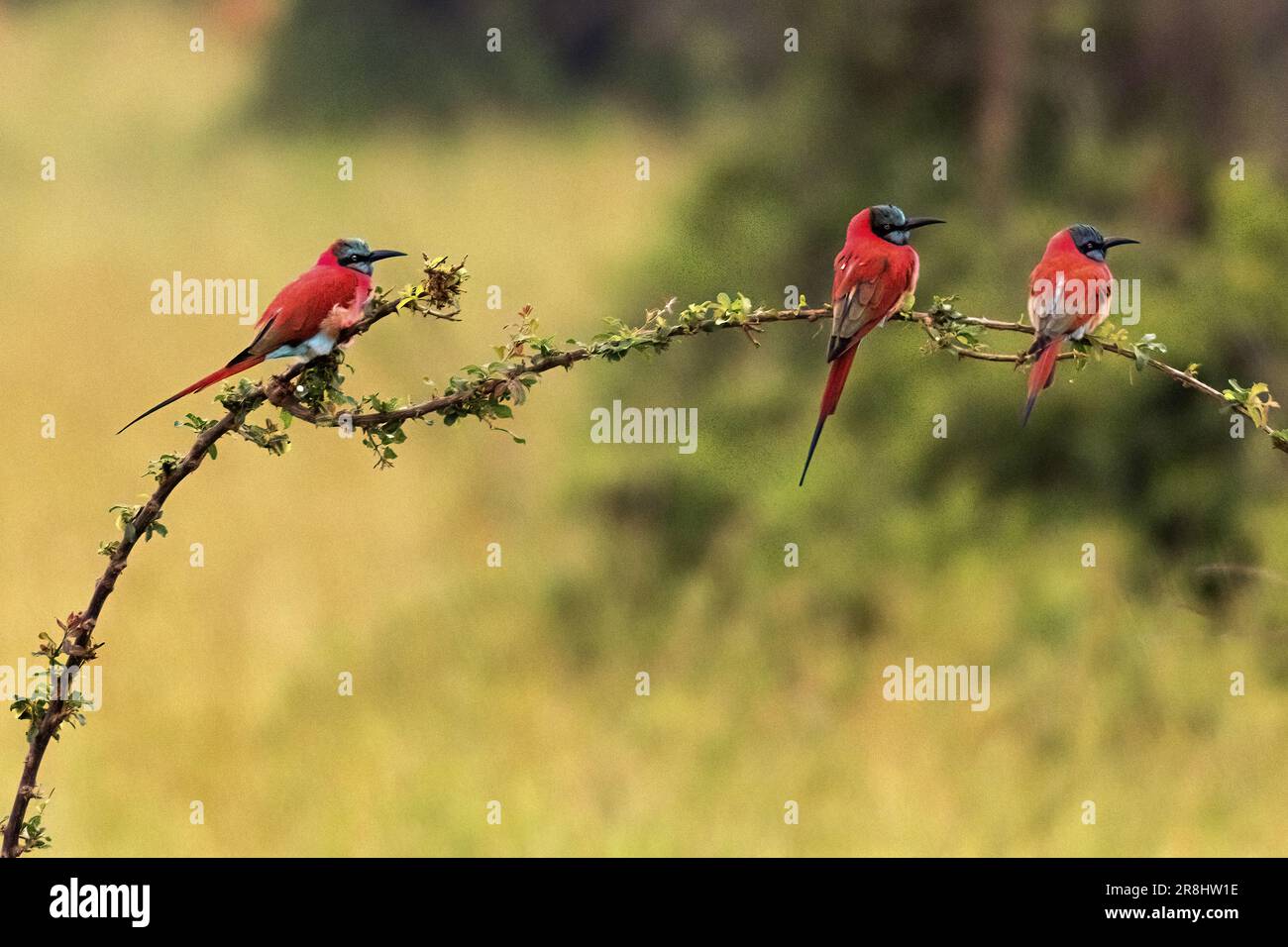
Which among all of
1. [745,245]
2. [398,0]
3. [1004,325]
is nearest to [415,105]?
[398,0]

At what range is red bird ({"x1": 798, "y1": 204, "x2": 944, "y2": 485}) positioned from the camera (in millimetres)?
2631

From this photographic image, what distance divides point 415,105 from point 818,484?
55.6ft

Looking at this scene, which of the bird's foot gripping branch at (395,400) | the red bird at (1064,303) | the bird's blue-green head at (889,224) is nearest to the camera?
the bird's foot gripping branch at (395,400)

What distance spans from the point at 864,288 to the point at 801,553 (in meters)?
7.05

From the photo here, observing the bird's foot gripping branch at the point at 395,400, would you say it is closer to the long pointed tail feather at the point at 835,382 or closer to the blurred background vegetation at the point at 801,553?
the long pointed tail feather at the point at 835,382

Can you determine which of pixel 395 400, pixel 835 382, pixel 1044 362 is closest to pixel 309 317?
pixel 395 400

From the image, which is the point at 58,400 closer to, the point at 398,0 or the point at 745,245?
the point at 745,245

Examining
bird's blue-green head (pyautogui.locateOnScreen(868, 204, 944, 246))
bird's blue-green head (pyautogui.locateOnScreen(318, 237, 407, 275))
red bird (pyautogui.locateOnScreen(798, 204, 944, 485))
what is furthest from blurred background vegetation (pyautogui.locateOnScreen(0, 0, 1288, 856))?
bird's blue-green head (pyautogui.locateOnScreen(318, 237, 407, 275))

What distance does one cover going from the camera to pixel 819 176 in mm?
10328

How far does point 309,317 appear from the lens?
9.39 feet

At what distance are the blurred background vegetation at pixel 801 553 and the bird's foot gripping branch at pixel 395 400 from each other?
15.6ft

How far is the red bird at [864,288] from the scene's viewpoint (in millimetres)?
2631

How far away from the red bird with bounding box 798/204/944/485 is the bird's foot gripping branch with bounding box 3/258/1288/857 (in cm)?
6

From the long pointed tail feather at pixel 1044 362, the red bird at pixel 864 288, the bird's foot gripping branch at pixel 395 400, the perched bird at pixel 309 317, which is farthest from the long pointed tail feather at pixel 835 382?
the perched bird at pixel 309 317
